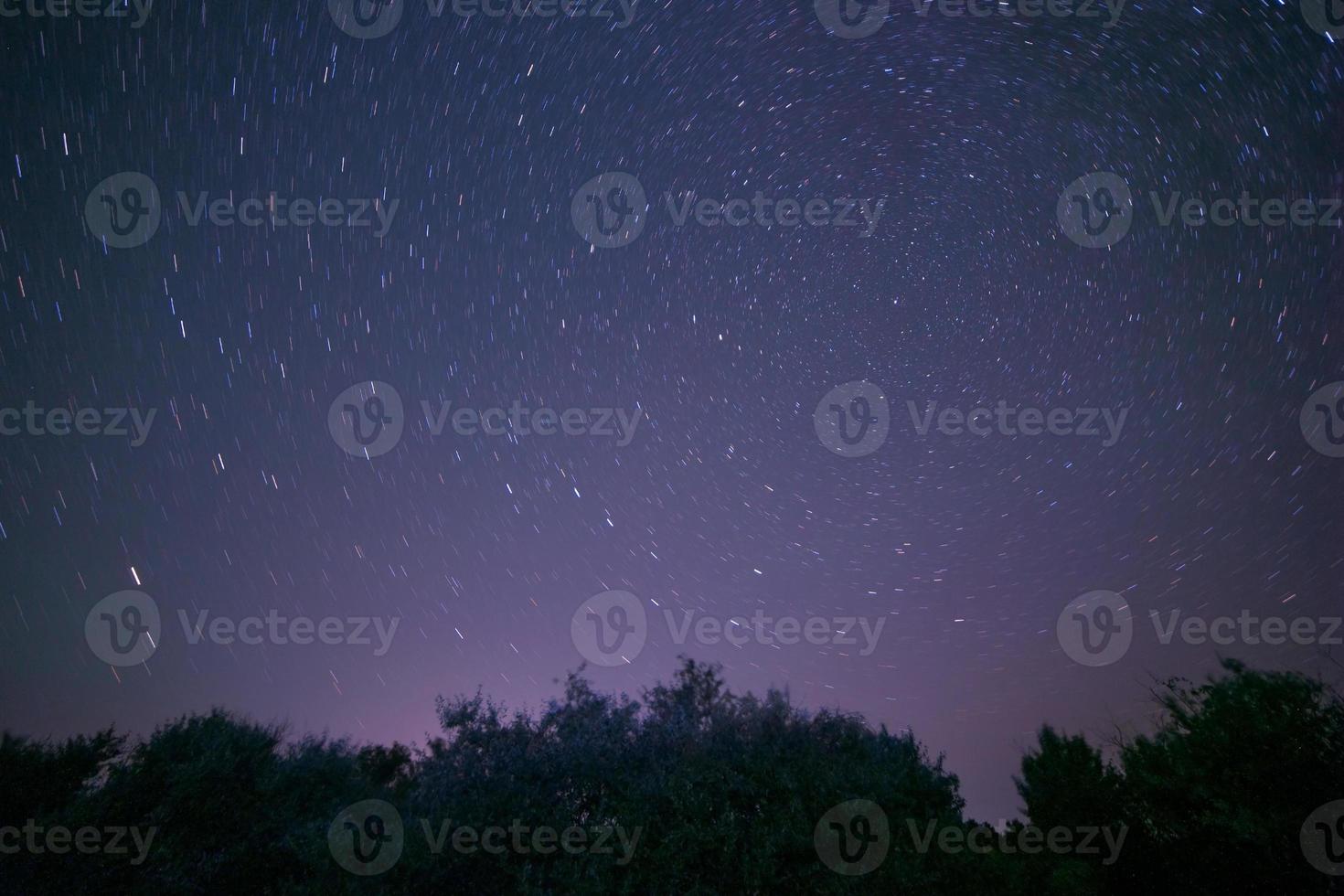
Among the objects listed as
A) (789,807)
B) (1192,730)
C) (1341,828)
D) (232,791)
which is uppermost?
(1192,730)

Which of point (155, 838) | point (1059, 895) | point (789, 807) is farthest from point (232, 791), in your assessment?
point (1059, 895)

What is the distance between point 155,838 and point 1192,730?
32.9 metres

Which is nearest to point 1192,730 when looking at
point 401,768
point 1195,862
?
point 1195,862

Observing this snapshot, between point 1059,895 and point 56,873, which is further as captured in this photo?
point 1059,895

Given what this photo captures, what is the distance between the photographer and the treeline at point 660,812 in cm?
1413

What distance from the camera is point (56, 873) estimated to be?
17734 millimetres

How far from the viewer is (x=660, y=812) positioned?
1508 centimetres

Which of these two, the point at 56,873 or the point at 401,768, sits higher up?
the point at 401,768

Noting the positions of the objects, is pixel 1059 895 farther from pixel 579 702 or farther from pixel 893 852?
pixel 579 702

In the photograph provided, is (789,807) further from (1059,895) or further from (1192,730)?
(1192,730)

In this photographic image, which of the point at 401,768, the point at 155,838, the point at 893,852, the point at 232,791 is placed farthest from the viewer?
the point at 401,768

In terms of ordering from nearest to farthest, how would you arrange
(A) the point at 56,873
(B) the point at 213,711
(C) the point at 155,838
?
(A) the point at 56,873, (C) the point at 155,838, (B) the point at 213,711

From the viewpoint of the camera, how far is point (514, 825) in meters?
15.4

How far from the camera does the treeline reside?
14133 millimetres
